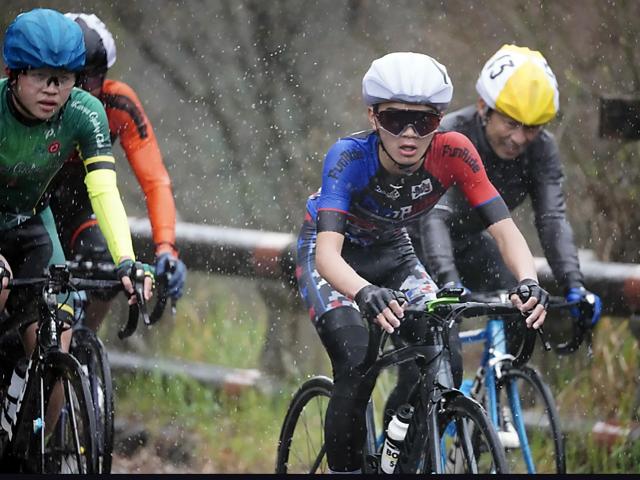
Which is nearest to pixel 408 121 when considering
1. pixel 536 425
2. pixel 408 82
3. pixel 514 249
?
pixel 408 82

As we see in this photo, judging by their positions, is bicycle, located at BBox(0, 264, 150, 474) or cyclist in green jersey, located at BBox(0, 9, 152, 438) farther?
cyclist in green jersey, located at BBox(0, 9, 152, 438)

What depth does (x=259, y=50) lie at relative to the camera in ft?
33.1

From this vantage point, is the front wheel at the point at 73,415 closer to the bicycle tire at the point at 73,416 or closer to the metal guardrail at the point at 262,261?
the bicycle tire at the point at 73,416

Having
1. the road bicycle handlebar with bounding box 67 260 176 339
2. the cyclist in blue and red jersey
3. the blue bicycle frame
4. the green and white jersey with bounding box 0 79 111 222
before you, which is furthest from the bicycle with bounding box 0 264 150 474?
the blue bicycle frame

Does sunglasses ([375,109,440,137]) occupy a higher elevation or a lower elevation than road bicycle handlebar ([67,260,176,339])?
higher

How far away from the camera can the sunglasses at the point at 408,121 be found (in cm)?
543

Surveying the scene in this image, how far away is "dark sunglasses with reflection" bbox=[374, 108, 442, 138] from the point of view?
5426 mm

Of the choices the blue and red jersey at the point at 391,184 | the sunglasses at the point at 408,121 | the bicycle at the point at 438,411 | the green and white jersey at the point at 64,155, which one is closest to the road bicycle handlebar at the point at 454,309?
the bicycle at the point at 438,411

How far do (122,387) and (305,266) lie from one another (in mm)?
3589

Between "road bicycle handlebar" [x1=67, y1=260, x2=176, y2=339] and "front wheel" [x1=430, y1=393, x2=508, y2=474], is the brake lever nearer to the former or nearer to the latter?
"front wheel" [x1=430, y1=393, x2=508, y2=474]

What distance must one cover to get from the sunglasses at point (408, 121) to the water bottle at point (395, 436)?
1.10 m

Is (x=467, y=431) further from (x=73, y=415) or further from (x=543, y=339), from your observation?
(x=73, y=415)

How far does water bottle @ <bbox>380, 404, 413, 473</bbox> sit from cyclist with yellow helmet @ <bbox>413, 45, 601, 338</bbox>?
1.17 m

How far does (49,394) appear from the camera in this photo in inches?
217
